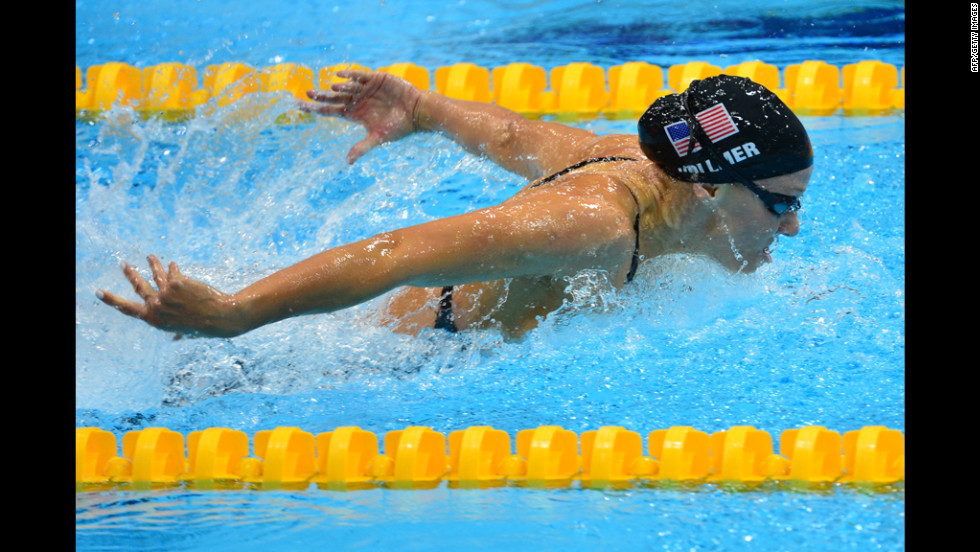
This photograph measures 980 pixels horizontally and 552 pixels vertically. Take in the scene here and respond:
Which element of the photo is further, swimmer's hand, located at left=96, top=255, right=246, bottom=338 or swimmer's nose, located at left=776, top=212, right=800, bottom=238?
swimmer's nose, located at left=776, top=212, right=800, bottom=238

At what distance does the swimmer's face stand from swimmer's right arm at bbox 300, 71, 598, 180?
650 mm

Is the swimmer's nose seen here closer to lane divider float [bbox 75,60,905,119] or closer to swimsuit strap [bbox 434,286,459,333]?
swimsuit strap [bbox 434,286,459,333]

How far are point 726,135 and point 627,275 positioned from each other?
1.34 feet

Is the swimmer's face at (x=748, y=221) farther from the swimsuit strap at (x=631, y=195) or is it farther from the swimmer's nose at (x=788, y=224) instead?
the swimsuit strap at (x=631, y=195)

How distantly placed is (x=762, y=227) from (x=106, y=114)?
335cm

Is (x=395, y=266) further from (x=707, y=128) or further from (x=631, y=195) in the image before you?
(x=707, y=128)

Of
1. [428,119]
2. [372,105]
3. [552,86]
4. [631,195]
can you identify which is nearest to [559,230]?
[631,195]

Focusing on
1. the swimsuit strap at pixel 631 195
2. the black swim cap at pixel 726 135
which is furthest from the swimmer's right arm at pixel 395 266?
the black swim cap at pixel 726 135

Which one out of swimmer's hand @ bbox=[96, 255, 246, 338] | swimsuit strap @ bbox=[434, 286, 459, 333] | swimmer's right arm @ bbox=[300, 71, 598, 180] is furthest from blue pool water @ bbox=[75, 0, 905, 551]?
swimmer's hand @ bbox=[96, 255, 246, 338]

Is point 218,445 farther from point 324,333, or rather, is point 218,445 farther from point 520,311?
point 520,311

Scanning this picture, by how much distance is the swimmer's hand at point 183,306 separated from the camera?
1807mm

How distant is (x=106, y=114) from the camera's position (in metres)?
4.52

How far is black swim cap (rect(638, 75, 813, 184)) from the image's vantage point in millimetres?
2186
